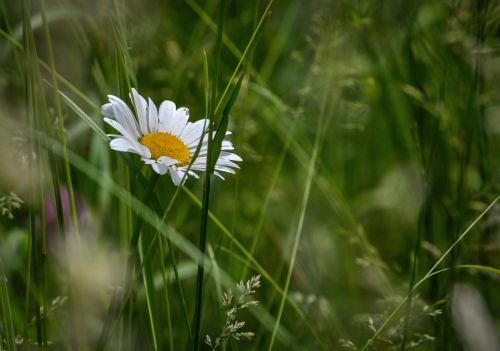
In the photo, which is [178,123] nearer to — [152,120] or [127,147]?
[152,120]

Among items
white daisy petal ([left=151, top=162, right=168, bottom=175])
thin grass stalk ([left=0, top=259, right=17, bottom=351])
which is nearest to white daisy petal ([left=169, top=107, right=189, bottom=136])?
white daisy petal ([left=151, top=162, right=168, bottom=175])

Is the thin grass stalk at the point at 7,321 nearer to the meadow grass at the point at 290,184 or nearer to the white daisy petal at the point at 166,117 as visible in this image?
the meadow grass at the point at 290,184

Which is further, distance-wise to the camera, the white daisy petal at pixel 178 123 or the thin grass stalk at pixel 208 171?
the white daisy petal at pixel 178 123

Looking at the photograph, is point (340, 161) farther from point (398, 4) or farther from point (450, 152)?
point (398, 4)

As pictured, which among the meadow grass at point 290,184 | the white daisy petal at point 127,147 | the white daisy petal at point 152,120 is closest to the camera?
the white daisy petal at point 127,147

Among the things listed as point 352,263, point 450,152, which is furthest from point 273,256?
point 450,152

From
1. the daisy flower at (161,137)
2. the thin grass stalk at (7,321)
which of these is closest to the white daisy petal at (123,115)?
the daisy flower at (161,137)

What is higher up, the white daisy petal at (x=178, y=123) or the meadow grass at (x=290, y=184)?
the white daisy petal at (x=178, y=123)
